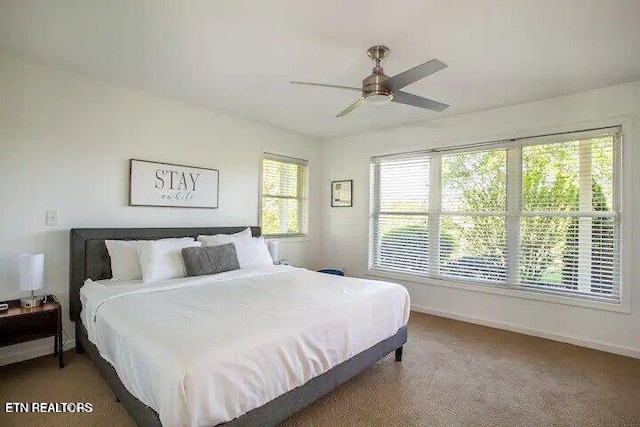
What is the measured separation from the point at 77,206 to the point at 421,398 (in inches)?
130

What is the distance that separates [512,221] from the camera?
3668 millimetres

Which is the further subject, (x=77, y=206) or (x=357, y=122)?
(x=357, y=122)

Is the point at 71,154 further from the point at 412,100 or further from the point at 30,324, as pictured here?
the point at 412,100

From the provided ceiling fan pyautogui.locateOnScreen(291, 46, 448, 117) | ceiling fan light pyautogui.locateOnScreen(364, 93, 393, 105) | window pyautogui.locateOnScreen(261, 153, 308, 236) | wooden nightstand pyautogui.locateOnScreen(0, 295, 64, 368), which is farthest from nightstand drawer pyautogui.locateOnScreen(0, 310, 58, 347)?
ceiling fan light pyautogui.locateOnScreen(364, 93, 393, 105)

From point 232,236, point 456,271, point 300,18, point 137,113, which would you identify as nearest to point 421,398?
point 456,271

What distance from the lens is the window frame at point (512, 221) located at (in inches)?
121

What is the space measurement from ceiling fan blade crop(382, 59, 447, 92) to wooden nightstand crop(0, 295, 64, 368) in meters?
3.05

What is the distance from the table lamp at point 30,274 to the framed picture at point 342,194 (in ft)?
12.0

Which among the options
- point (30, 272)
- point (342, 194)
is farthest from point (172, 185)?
point (342, 194)

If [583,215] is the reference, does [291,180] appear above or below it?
above

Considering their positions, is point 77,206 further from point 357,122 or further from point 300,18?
point 357,122

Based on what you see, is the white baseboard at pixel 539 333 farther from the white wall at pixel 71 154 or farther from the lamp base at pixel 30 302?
the lamp base at pixel 30 302

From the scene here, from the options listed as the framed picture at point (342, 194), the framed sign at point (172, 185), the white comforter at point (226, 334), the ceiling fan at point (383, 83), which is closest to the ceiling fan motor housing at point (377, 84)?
the ceiling fan at point (383, 83)

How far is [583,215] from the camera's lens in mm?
3268
